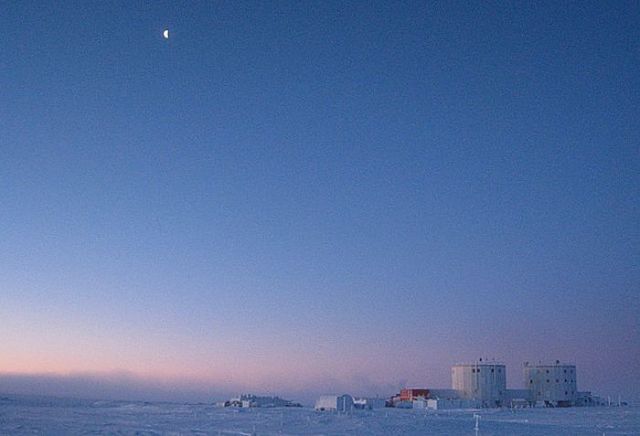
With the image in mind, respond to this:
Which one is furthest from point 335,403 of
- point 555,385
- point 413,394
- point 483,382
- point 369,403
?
point 555,385

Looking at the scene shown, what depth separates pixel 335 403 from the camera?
97.9 metres

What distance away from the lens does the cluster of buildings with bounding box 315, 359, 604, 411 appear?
118125mm

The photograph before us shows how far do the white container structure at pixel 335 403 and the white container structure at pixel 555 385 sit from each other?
140 ft

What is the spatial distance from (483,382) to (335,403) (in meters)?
35.0

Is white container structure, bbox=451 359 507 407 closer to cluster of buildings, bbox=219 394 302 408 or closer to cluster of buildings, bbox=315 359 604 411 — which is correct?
cluster of buildings, bbox=315 359 604 411

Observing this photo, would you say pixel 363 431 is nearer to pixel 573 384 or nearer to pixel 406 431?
pixel 406 431

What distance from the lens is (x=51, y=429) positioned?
174ft

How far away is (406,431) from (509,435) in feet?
27.3

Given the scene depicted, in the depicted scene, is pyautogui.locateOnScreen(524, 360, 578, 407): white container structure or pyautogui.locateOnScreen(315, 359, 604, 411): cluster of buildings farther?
pyautogui.locateOnScreen(524, 360, 578, 407): white container structure

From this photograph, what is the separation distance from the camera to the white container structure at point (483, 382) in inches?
4737

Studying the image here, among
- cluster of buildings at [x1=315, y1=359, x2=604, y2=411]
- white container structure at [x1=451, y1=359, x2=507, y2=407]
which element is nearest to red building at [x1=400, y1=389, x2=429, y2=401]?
cluster of buildings at [x1=315, y1=359, x2=604, y2=411]

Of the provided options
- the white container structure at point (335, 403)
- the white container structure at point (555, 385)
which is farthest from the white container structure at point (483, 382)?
the white container structure at point (335, 403)

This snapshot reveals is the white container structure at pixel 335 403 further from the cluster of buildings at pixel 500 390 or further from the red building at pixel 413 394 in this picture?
the red building at pixel 413 394

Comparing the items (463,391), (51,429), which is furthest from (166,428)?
(463,391)
